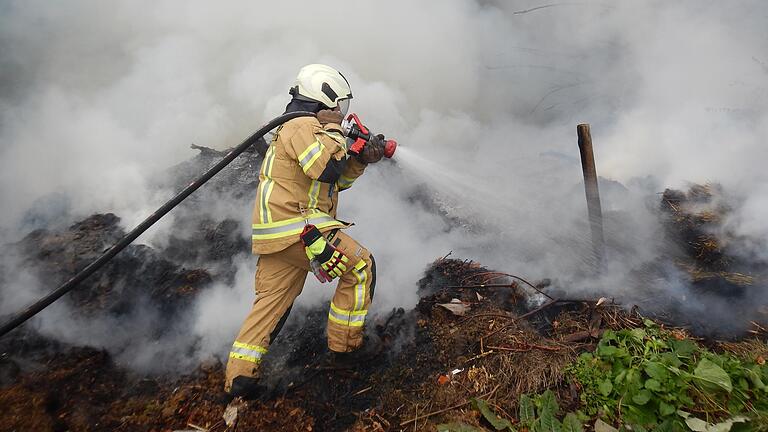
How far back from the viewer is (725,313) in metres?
3.33

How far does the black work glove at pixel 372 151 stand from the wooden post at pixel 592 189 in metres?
1.94

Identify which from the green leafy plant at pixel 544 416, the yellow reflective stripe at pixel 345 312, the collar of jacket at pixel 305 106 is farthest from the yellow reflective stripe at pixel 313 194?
the green leafy plant at pixel 544 416

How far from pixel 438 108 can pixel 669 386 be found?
7.49m

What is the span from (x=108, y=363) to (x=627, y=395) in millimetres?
4094

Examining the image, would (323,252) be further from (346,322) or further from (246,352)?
(246,352)

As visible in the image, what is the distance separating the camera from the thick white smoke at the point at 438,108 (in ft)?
16.2

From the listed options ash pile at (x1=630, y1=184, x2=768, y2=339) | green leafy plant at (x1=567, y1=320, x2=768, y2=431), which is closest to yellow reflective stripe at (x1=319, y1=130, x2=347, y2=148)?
green leafy plant at (x1=567, y1=320, x2=768, y2=431)

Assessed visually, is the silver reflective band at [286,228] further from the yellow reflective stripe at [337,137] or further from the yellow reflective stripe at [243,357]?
the yellow reflective stripe at [243,357]

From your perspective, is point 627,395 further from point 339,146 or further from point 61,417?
point 61,417

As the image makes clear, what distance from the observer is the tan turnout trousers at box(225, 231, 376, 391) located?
127 inches

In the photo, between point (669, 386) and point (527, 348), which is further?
point (527, 348)

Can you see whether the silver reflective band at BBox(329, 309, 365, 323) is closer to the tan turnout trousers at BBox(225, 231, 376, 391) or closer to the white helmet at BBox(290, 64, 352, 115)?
the tan turnout trousers at BBox(225, 231, 376, 391)

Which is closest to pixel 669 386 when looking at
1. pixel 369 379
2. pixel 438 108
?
pixel 369 379

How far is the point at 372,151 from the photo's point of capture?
3.36m
